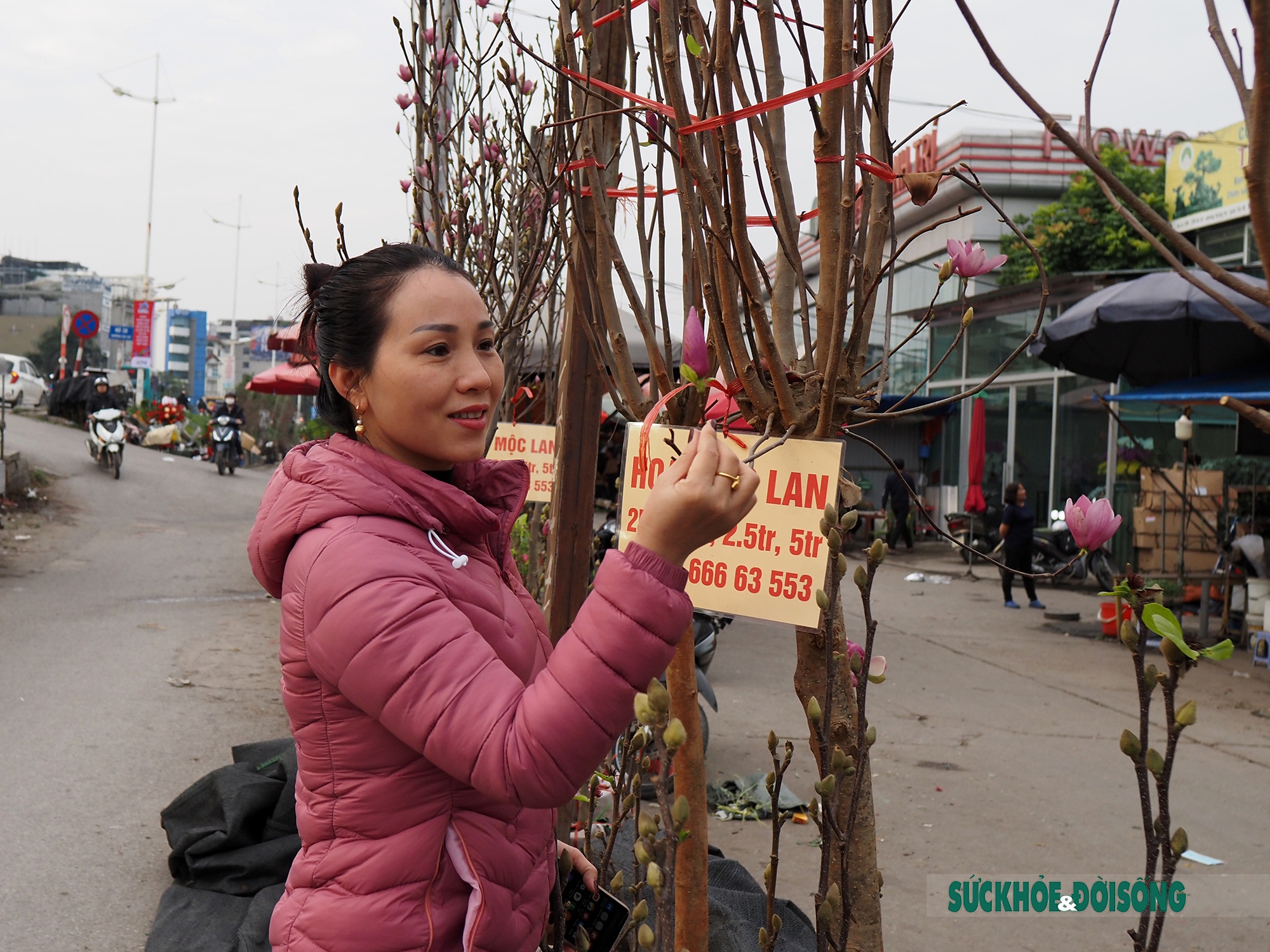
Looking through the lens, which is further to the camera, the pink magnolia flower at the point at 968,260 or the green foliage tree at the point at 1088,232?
the green foliage tree at the point at 1088,232

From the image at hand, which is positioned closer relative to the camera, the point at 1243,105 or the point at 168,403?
the point at 1243,105

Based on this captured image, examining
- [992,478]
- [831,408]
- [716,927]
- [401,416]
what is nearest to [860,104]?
[831,408]

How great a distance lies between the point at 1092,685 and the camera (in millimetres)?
7844

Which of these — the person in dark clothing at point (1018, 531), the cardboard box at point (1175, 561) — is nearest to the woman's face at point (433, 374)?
the cardboard box at point (1175, 561)

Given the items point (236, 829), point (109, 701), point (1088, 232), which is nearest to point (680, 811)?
point (236, 829)

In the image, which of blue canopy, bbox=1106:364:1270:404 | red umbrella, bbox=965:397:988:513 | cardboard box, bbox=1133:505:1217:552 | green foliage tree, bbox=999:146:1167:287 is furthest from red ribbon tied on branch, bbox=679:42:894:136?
green foliage tree, bbox=999:146:1167:287

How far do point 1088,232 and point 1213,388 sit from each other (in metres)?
15.2

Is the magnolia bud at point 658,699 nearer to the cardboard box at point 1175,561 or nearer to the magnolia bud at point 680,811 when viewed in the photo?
the magnolia bud at point 680,811

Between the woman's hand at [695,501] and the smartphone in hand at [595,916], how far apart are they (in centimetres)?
83

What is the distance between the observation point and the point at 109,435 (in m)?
17.7

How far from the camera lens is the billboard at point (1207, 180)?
14016mm

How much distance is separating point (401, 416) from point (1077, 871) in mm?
3671

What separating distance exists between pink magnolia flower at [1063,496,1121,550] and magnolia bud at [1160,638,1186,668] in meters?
0.37

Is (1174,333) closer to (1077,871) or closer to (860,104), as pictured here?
(1077,871)
